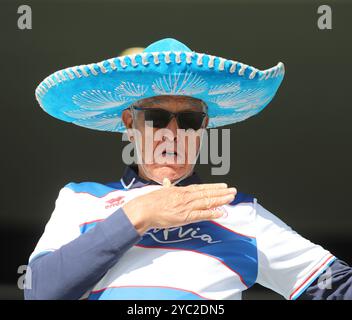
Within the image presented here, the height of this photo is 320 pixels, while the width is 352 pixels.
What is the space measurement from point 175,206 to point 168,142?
0.30 m

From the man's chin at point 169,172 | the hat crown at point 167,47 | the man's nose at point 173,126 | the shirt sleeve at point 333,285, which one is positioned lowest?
the shirt sleeve at point 333,285

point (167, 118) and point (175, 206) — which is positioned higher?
point (167, 118)

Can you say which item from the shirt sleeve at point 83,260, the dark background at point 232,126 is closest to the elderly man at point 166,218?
the shirt sleeve at point 83,260

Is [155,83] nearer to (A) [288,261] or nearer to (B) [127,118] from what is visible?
(B) [127,118]

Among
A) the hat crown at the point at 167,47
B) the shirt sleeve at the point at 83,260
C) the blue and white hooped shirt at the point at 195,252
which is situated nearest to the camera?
the shirt sleeve at the point at 83,260

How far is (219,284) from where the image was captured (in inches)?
68.4

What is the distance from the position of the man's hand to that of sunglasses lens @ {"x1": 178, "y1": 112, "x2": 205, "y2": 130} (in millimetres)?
290

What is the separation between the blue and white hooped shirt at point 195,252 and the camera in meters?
1.69

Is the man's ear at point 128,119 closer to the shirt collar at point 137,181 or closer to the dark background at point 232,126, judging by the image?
the shirt collar at point 137,181

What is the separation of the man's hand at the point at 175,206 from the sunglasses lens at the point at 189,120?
290mm

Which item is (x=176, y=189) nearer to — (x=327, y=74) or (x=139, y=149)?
(x=139, y=149)

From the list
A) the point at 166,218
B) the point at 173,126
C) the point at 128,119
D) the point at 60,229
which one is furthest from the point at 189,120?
the point at 60,229

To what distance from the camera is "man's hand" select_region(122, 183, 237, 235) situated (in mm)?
1573

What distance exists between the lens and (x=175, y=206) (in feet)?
5.24
